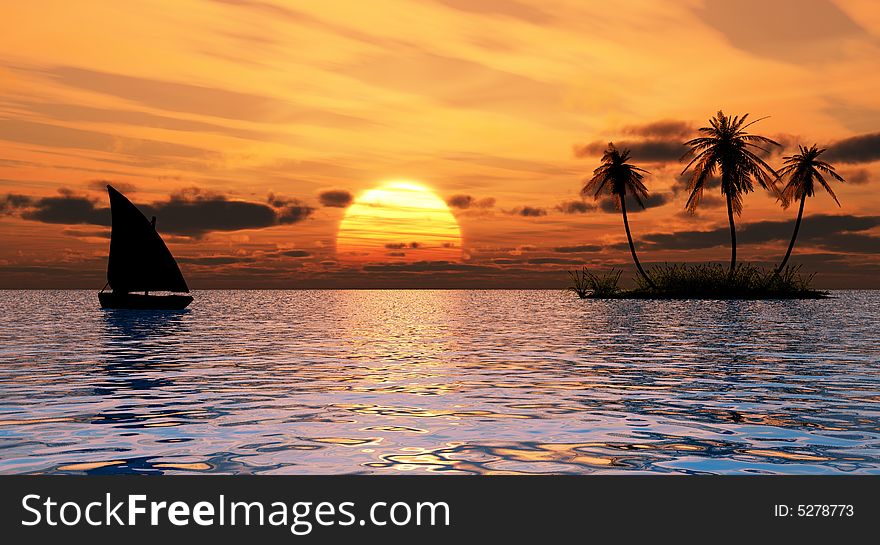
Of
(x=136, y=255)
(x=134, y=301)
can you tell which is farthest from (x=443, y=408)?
(x=134, y=301)

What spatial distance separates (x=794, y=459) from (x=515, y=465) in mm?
3726

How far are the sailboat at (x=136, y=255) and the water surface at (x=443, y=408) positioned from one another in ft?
93.4

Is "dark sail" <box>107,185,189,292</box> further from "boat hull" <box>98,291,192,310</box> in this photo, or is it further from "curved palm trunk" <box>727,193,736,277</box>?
"curved palm trunk" <box>727,193,736,277</box>

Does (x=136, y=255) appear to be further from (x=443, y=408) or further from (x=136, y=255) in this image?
(x=443, y=408)

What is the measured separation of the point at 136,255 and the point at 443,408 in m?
52.2

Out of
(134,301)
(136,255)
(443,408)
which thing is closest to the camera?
(443,408)

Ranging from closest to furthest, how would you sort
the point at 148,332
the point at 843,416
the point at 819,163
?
the point at 843,416
the point at 148,332
the point at 819,163

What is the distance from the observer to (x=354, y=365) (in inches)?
1051

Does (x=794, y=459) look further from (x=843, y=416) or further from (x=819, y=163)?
(x=819, y=163)

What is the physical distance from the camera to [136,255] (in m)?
63.7

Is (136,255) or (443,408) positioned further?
(136,255)

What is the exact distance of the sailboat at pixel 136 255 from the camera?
62781 millimetres

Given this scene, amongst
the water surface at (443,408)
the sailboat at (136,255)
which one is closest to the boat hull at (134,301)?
the sailboat at (136,255)
